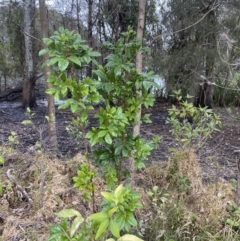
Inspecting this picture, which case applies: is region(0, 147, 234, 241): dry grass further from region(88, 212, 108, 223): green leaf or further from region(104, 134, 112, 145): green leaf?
region(88, 212, 108, 223): green leaf

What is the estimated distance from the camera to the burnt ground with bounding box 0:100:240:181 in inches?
133

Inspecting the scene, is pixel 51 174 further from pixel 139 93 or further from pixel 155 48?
pixel 155 48

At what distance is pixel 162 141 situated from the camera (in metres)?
4.51

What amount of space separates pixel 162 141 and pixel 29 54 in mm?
4685

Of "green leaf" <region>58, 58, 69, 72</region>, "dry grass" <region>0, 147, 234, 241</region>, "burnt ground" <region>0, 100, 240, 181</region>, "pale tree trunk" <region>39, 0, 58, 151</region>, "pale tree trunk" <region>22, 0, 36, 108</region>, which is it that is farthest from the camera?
"pale tree trunk" <region>22, 0, 36, 108</region>

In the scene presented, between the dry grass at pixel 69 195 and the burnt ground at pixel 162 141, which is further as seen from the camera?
the burnt ground at pixel 162 141

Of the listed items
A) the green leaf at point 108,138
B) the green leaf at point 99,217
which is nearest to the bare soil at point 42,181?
the green leaf at point 108,138

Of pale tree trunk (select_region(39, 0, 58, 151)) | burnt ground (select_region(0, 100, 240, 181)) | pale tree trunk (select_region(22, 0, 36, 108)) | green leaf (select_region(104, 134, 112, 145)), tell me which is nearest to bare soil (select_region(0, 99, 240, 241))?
burnt ground (select_region(0, 100, 240, 181))

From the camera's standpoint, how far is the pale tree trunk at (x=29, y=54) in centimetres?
708

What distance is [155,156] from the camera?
377 cm

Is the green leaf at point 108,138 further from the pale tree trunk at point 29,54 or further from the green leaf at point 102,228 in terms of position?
the pale tree trunk at point 29,54

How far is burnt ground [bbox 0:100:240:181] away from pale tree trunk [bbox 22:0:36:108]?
2.14ft

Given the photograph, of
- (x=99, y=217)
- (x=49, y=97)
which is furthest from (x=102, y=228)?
(x=49, y=97)

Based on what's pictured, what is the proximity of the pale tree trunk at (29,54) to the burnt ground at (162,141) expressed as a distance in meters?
0.65
